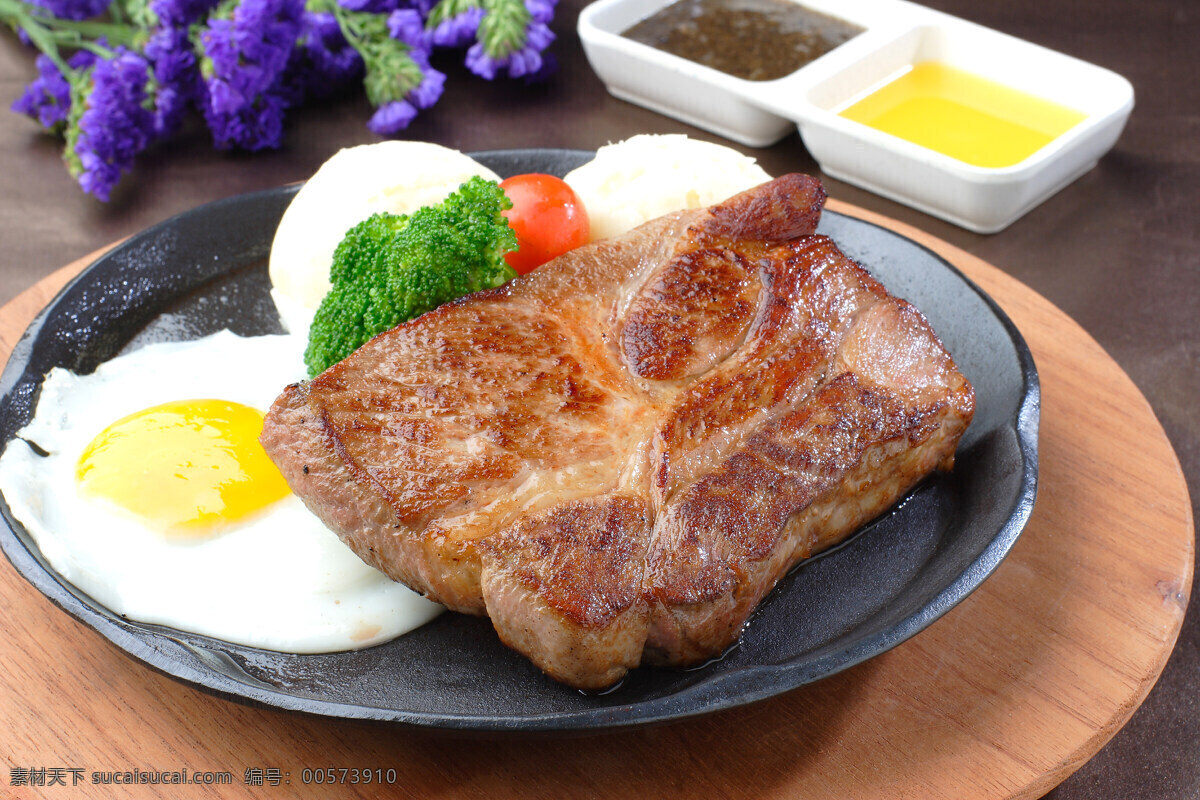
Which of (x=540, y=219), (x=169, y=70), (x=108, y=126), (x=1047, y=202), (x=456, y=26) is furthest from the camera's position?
(x=456, y=26)

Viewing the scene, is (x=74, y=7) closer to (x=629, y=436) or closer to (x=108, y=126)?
(x=108, y=126)

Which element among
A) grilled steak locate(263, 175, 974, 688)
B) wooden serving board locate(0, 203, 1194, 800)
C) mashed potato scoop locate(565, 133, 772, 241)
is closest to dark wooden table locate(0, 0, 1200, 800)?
wooden serving board locate(0, 203, 1194, 800)

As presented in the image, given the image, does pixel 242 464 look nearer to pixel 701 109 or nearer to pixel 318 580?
pixel 318 580

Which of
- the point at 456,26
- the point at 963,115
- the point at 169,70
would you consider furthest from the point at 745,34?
the point at 169,70

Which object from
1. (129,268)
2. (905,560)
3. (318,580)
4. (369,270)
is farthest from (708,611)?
(129,268)

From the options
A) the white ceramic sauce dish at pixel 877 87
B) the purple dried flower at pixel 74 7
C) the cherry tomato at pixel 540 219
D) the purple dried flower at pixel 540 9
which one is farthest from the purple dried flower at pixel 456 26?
the cherry tomato at pixel 540 219

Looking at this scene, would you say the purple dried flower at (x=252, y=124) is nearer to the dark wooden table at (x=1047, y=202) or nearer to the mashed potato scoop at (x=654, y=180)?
the dark wooden table at (x=1047, y=202)
